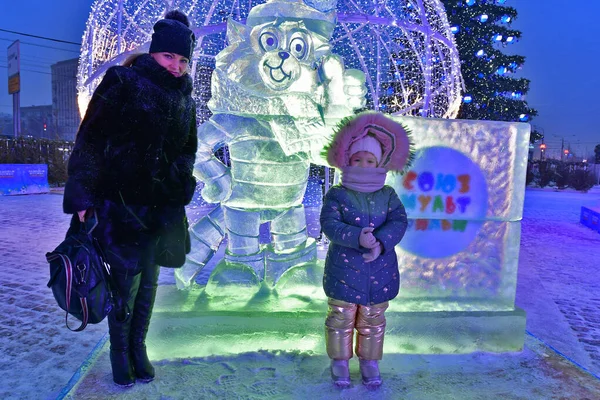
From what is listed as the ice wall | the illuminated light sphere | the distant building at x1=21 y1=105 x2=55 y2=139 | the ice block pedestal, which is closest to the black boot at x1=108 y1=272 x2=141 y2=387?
the ice block pedestal

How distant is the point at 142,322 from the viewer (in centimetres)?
229

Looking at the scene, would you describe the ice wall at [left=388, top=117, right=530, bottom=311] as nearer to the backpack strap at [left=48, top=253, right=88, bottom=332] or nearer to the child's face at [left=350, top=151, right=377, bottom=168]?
the child's face at [left=350, top=151, right=377, bottom=168]

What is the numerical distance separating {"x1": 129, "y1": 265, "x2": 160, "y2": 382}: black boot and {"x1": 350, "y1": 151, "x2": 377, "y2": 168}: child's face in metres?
1.21

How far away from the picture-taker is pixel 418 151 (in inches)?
109

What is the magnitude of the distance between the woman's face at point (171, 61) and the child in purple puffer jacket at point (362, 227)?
877mm

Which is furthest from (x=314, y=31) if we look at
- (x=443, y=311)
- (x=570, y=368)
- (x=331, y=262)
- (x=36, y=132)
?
(x=36, y=132)

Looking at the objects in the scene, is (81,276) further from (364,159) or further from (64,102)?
(64,102)

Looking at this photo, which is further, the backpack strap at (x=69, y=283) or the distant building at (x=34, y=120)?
the distant building at (x=34, y=120)

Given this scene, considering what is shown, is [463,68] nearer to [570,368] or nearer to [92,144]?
[570,368]

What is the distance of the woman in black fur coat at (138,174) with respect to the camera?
1.95 meters

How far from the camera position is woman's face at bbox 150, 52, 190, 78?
6.84 feet

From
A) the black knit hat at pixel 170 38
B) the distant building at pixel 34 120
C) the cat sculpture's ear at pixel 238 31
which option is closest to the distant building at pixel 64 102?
the distant building at pixel 34 120

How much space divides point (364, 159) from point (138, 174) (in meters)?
1.14

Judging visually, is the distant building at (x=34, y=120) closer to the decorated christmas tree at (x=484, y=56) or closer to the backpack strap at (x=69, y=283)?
the decorated christmas tree at (x=484, y=56)
